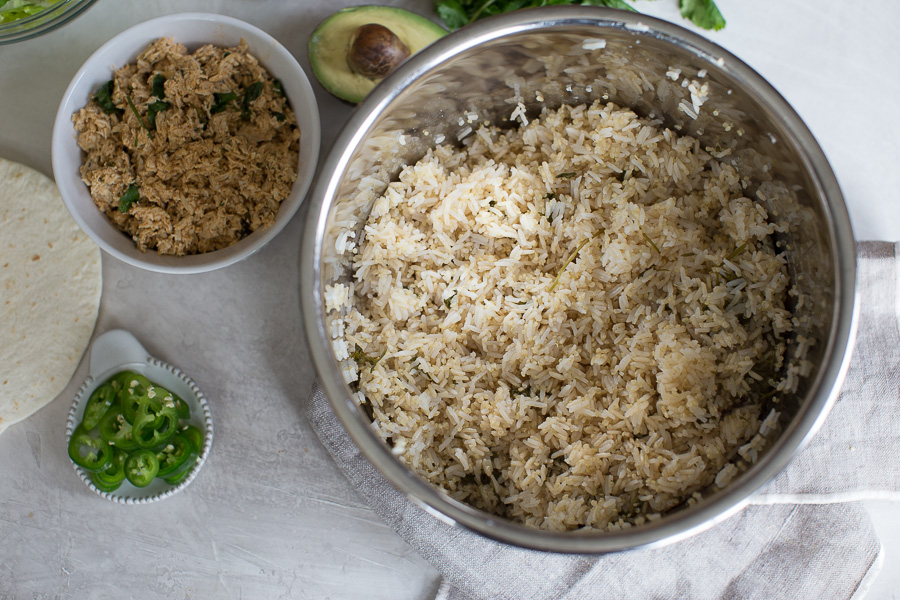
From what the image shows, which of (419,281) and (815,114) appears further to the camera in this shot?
(815,114)

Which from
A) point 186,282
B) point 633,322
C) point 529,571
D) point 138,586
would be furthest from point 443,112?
point 138,586

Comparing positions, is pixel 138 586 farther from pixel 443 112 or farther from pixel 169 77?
pixel 443 112

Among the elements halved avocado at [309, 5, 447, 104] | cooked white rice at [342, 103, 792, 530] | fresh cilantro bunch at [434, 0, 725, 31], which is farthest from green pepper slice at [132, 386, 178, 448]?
fresh cilantro bunch at [434, 0, 725, 31]

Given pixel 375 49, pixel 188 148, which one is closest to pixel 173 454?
pixel 188 148

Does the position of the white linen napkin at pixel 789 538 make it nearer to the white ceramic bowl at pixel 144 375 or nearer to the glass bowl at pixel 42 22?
the white ceramic bowl at pixel 144 375

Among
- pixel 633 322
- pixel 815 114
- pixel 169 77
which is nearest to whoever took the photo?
pixel 633 322

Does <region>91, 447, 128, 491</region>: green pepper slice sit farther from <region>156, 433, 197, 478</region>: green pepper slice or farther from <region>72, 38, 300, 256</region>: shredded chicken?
<region>72, 38, 300, 256</region>: shredded chicken

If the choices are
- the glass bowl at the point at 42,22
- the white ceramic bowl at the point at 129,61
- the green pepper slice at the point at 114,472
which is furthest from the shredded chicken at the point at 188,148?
the green pepper slice at the point at 114,472
